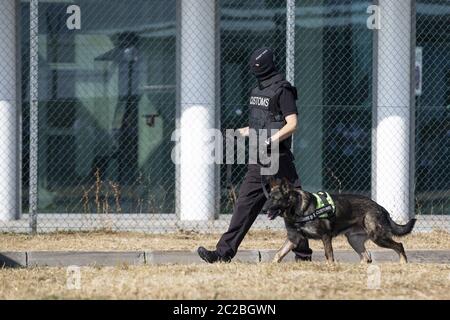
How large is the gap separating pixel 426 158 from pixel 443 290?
24.4ft

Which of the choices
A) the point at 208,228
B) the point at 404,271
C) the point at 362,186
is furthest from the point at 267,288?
the point at 362,186

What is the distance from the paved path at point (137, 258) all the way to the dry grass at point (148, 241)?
1.64 feet

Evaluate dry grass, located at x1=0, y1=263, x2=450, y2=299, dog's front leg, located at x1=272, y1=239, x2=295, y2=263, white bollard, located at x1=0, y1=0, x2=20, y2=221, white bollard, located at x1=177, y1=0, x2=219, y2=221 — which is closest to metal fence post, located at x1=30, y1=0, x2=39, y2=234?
white bollard, located at x1=0, y1=0, x2=20, y2=221

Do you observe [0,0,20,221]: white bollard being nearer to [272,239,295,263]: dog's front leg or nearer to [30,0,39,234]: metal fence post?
[30,0,39,234]: metal fence post

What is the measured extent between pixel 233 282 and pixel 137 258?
2.85 meters

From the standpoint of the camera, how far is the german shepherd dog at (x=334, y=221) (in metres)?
10.1

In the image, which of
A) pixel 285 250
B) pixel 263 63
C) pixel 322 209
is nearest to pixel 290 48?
pixel 263 63

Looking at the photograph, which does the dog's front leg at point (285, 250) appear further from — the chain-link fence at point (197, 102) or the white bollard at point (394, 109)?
the white bollard at point (394, 109)

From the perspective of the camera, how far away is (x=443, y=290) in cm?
826

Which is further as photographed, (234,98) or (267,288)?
(234,98)

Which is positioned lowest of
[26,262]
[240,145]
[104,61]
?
[26,262]

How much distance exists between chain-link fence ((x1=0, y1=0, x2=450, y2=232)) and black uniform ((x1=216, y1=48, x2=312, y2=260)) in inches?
168

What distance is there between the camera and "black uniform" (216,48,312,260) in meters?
10.1
